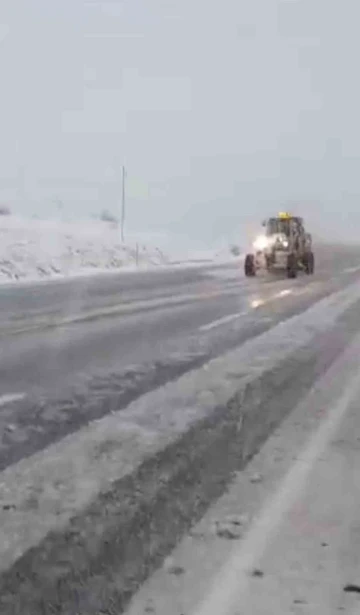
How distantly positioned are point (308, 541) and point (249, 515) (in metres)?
0.49

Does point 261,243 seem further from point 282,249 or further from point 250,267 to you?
point 250,267

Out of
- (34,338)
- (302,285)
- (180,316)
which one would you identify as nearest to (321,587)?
(34,338)

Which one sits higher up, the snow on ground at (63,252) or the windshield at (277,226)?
the windshield at (277,226)

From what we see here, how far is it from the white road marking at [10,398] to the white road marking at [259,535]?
2976 mm

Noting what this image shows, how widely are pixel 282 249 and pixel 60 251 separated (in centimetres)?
1413

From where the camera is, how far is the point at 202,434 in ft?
22.1

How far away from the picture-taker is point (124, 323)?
53.1 ft

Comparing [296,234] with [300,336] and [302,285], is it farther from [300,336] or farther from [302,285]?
[300,336]

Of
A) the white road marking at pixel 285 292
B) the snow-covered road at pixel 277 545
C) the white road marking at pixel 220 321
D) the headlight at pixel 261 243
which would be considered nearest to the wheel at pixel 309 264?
the headlight at pixel 261 243

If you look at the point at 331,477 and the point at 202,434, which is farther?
the point at 202,434

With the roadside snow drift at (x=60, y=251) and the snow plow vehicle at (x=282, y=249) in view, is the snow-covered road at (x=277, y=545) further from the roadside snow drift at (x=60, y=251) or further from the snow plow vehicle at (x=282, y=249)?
the snow plow vehicle at (x=282, y=249)

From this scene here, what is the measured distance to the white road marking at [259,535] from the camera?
369 cm

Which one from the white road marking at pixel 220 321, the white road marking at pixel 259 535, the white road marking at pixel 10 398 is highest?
the white road marking at pixel 259 535

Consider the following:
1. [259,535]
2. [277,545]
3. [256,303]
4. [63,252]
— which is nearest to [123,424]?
[259,535]
